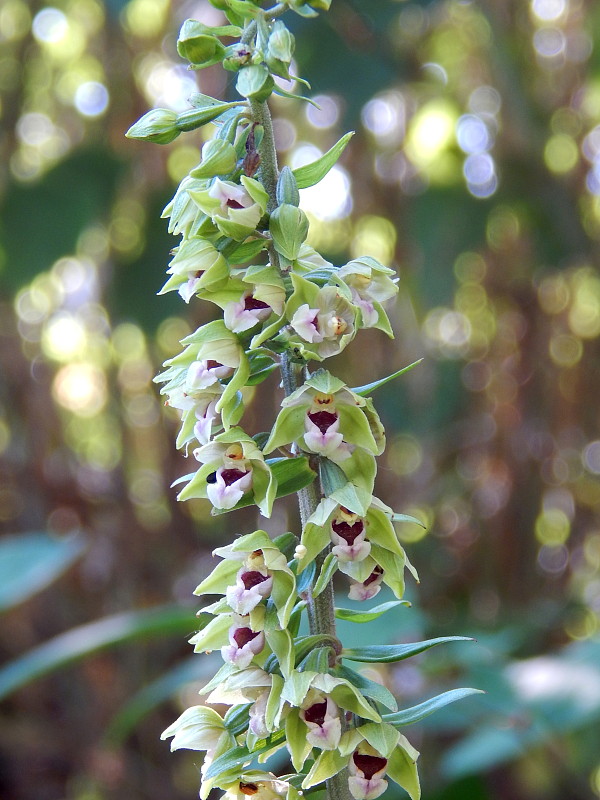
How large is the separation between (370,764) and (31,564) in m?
1.46

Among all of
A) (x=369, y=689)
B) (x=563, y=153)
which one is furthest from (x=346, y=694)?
(x=563, y=153)

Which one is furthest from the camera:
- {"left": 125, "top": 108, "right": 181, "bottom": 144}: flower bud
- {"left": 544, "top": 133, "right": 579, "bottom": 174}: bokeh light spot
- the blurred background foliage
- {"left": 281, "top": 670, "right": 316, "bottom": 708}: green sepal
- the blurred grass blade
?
{"left": 544, "top": 133, "right": 579, "bottom": 174}: bokeh light spot

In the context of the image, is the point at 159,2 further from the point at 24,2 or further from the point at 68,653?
the point at 68,653

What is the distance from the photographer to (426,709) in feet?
2.76

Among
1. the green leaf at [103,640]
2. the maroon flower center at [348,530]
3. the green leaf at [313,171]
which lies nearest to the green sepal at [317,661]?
Answer: the maroon flower center at [348,530]

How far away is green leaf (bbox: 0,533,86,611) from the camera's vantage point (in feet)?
6.70

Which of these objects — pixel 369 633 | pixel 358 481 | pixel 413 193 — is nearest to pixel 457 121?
pixel 413 193

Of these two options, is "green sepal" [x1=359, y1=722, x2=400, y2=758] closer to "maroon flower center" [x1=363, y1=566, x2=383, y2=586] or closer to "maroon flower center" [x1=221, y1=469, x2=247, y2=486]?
"maroon flower center" [x1=363, y1=566, x2=383, y2=586]

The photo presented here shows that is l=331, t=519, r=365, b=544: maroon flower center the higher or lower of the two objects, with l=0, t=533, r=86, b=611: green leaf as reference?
higher

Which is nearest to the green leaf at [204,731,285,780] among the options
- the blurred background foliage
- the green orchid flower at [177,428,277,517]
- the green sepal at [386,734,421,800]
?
the green sepal at [386,734,421,800]

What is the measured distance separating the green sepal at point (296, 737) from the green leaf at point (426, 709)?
0.08m

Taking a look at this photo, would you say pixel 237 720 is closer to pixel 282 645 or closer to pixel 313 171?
pixel 282 645

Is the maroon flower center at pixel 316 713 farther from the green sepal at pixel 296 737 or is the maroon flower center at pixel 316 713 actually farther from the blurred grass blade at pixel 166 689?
the blurred grass blade at pixel 166 689

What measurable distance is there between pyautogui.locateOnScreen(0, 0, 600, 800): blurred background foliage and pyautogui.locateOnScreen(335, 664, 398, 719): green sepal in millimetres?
2131
